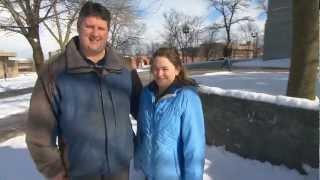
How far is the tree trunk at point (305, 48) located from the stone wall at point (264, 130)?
154 cm

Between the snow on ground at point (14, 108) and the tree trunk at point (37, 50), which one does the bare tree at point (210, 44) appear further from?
the snow on ground at point (14, 108)

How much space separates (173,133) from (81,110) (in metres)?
0.64

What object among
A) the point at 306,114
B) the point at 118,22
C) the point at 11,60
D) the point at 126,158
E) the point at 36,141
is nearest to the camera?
the point at 36,141

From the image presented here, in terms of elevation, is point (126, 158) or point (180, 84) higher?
point (180, 84)

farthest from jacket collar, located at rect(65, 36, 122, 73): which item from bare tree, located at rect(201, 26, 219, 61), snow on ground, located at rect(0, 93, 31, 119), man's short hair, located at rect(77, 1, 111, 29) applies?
bare tree, located at rect(201, 26, 219, 61)

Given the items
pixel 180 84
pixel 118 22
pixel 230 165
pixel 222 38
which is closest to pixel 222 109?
pixel 230 165

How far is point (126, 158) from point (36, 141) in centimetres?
61

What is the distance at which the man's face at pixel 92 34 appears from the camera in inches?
115

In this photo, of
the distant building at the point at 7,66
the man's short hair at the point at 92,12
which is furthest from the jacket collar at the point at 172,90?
A: the distant building at the point at 7,66

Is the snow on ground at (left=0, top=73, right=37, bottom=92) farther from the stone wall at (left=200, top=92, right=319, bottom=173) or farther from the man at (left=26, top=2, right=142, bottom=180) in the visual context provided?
the man at (left=26, top=2, right=142, bottom=180)

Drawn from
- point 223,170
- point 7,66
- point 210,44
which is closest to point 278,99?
point 223,170

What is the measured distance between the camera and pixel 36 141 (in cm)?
291

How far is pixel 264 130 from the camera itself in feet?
19.9

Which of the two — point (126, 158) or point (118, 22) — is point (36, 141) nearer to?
point (126, 158)
